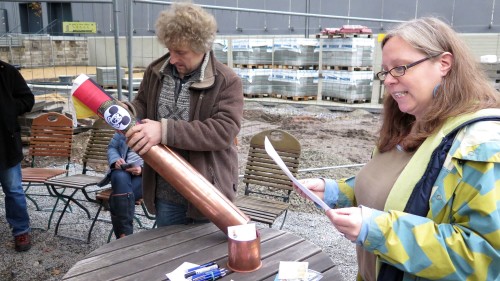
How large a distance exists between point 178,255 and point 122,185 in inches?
64.1

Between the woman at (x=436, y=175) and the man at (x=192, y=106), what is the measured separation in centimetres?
98

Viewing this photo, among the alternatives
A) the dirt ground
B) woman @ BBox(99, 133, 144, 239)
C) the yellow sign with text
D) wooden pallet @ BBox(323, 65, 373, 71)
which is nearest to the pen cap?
woman @ BBox(99, 133, 144, 239)

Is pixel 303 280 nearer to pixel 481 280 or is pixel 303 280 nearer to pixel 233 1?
pixel 481 280

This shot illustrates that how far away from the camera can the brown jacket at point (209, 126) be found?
210 centimetres

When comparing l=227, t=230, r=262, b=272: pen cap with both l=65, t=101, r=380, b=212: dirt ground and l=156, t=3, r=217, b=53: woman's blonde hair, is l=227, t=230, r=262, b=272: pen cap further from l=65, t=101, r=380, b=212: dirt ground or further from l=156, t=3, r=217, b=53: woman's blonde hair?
l=65, t=101, r=380, b=212: dirt ground

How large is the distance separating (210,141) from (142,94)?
0.62 metres

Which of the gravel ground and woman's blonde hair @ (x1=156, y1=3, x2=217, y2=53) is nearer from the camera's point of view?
woman's blonde hair @ (x1=156, y1=3, x2=217, y2=53)

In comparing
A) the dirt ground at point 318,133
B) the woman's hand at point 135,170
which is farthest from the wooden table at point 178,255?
the dirt ground at point 318,133

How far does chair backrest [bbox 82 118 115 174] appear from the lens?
14.8 ft

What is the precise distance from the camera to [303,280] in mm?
1680

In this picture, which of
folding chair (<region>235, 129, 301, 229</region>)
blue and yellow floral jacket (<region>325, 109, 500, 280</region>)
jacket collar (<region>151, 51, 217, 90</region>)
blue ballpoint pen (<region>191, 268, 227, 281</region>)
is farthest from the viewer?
folding chair (<region>235, 129, 301, 229</region>)

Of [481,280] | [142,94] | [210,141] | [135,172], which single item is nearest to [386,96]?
[481,280]

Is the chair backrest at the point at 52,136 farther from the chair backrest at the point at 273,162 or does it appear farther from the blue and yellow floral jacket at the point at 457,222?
the blue and yellow floral jacket at the point at 457,222

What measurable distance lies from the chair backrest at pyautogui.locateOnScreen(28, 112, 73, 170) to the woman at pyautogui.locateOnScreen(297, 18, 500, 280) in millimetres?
4081
